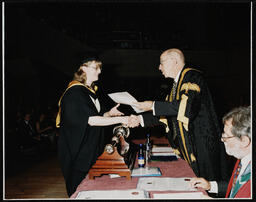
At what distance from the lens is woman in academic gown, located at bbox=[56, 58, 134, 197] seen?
2.12 meters

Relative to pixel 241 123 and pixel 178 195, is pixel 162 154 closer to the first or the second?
pixel 178 195

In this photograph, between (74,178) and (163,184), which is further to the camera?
(74,178)

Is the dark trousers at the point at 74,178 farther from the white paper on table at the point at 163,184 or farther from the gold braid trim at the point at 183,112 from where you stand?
the gold braid trim at the point at 183,112

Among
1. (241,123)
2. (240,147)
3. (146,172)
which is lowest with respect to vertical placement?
(146,172)

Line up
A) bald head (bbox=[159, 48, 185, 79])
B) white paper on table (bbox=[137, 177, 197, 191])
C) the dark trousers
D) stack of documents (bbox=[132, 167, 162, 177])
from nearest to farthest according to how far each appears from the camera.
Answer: white paper on table (bbox=[137, 177, 197, 191]) < stack of documents (bbox=[132, 167, 162, 177]) < the dark trousers < bald head (bbox=[159, 48, 185, 79])

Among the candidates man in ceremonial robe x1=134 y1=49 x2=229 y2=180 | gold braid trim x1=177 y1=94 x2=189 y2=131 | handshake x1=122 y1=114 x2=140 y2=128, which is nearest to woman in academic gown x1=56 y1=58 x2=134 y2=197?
handshake x1=122 y1=114 x2=140 y2=128

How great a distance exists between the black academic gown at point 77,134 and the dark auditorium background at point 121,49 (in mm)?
4930

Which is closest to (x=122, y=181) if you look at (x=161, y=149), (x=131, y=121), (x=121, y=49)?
(x=131, y=121)

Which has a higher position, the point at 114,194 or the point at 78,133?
the point at 78,133

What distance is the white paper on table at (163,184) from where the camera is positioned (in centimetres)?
148

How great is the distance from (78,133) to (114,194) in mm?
866

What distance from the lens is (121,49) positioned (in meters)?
9.76

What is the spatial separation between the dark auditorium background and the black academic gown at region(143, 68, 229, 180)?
170 inches

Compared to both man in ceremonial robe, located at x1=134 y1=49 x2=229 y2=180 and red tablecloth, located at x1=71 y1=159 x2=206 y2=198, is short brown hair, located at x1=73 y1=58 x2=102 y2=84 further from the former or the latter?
red tablecloth, located at x1=71 y1=159 x2=206 y2=198
